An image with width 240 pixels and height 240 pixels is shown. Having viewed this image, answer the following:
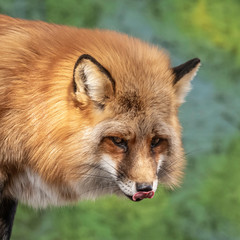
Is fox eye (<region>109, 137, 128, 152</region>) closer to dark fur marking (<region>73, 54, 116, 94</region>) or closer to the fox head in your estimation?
the fox head

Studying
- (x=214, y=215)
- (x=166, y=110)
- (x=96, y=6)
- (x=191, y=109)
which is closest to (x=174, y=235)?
(x=214, y=215)

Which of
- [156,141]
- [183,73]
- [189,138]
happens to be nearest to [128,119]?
[156,141]

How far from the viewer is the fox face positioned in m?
4.39

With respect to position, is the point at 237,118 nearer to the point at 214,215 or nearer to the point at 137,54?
the point at 214,215

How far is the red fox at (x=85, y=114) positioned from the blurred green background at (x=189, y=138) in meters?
3.09

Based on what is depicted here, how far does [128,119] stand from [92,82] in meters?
0.42

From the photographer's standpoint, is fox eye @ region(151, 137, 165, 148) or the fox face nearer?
the fox face

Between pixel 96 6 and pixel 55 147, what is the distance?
399cm

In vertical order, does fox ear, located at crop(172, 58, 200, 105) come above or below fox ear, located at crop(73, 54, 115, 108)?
above

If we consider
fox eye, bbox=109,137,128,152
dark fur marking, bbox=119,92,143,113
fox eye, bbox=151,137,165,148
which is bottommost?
fox eye, bbox=109,137,128,152

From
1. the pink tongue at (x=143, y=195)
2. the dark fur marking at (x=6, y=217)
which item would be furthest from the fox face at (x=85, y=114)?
the dark fur marking at (x=6, y=217)

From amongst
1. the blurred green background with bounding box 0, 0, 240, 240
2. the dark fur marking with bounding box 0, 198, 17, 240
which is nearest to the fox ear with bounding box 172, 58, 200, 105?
the dark fur marking with bounding box 0, 198, 17, 240

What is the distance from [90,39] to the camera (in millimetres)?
4781

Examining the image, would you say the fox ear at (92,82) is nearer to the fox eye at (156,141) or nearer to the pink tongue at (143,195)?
the fox eye at (156,141)
